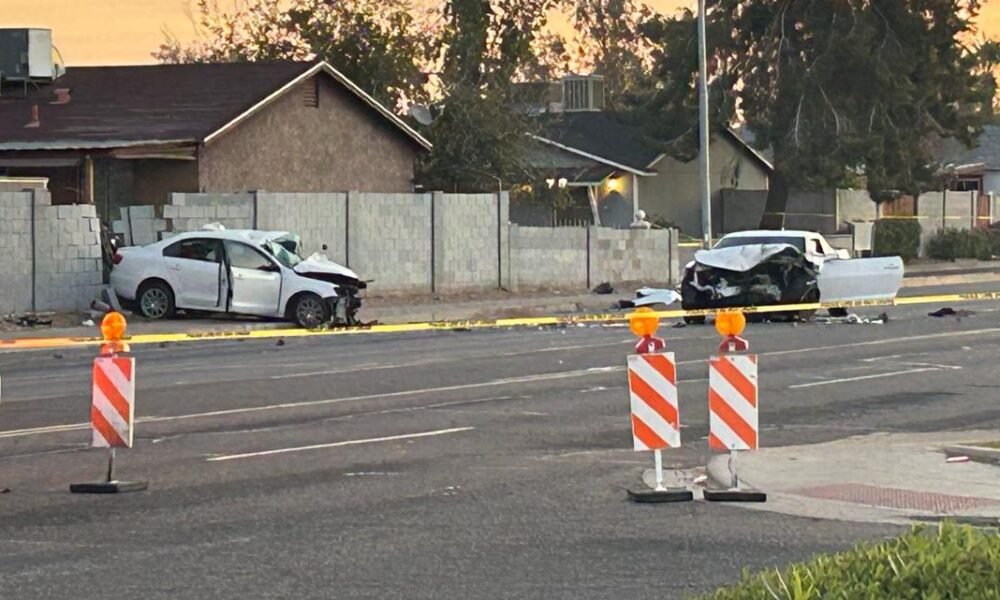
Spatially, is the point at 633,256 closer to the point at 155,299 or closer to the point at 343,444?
the point at 155,299

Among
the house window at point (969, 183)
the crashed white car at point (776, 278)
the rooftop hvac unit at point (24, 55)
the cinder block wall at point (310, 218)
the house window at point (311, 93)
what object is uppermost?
the rooftop hvac unit at point (24, 55)

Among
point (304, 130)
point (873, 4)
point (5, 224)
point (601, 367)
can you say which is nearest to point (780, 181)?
point (873, 4)

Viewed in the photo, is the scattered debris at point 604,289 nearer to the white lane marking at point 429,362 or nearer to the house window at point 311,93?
the house window at point 311,93

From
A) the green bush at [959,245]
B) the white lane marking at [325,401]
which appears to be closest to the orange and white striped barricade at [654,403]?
the white lane marking at [325,401]

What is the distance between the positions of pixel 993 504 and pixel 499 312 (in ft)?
80.2

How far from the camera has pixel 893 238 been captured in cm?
5938

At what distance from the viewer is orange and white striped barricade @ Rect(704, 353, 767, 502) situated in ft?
38.3

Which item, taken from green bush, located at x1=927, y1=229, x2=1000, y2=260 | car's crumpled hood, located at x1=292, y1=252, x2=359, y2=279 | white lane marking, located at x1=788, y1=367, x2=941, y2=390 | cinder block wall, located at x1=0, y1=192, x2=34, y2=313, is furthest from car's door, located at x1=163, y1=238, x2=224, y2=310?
green bush, located at x1=927, y1=229, x2=1000, y2=260

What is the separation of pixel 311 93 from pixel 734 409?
30.9m

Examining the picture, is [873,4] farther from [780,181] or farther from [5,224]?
[5,224]

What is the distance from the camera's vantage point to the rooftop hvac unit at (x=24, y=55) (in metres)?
39.4

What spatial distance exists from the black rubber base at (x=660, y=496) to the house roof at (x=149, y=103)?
2634 centimetres

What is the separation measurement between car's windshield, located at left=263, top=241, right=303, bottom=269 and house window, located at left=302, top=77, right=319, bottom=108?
10969mm

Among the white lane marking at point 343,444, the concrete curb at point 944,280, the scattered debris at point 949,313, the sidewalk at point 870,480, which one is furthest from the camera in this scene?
the concrete curb at point 944,280
